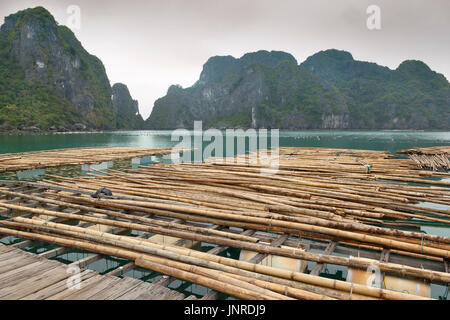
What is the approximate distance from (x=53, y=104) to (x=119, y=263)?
487 ft

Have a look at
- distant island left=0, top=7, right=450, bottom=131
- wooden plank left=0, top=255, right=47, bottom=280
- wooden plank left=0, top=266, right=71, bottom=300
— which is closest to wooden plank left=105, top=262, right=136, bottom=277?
wooden plank left=0, top=266, right=71, bottom=300

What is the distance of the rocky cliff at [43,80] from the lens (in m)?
114

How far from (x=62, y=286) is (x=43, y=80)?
167457 millimetres

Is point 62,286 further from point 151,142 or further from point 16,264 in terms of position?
point 151,142

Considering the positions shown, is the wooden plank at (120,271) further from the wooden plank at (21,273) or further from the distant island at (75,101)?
the distant island at (75,101)

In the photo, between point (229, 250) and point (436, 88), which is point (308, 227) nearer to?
point (229, 250)

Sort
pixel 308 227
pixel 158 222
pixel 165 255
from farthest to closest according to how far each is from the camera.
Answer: pixel 158 222 < pixel 308 227 < pixel 165 255

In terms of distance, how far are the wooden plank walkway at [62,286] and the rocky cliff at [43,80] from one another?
118196mm

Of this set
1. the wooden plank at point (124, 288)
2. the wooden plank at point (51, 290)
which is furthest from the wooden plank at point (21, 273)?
the wooden plank at point (124, 288)

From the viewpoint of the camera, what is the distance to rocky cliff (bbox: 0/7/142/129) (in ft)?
375

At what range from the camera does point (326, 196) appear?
26.6 feet

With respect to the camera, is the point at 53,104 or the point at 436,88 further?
the point at 436,88

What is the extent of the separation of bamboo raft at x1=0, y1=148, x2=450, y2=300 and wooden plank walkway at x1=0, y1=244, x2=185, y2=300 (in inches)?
A: 12.4
